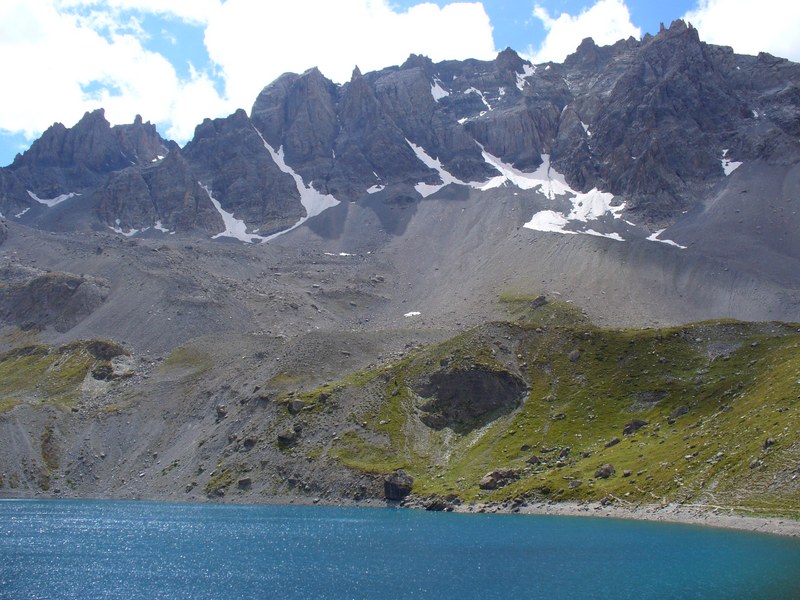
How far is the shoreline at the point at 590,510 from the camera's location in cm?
7112

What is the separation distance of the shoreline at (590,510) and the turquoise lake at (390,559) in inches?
91.2

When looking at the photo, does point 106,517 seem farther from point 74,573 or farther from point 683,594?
point 683,594

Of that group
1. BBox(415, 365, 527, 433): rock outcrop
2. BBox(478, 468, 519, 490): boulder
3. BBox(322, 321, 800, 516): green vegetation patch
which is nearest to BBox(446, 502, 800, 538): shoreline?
BBox(322, 321, 800, 516): green vegetation patch

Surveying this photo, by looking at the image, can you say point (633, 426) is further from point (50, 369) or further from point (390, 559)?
point (50, 369)

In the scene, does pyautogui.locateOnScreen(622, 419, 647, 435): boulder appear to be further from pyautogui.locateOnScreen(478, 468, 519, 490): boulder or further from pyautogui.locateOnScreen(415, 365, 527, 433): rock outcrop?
pyautogui.locateOnScreen(415, 365, 527, 433): rock outcrop

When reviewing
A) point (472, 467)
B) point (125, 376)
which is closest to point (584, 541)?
point (472, 467)

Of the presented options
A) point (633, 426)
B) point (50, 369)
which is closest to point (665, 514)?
point (633, 426)

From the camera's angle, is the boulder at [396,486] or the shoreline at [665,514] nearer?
the shoreline at [665,514]

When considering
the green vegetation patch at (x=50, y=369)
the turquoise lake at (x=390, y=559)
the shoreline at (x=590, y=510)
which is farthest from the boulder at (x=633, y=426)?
the green vegetation patch at (x=50, y=369)

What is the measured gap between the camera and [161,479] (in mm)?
123688

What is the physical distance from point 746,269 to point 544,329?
80.5 m

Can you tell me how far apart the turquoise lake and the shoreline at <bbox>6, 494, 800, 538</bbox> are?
232 cm

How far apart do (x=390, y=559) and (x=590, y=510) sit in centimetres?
3382

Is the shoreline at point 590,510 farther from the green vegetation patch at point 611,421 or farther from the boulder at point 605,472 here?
the boulder at point 605,472
